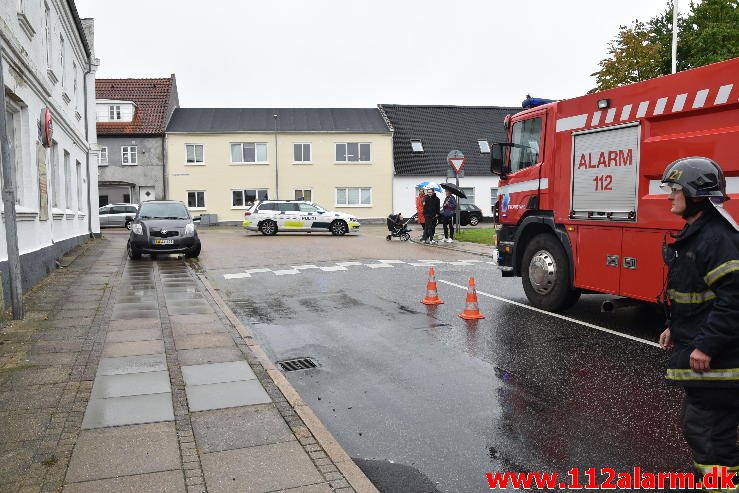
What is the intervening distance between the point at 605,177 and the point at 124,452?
618cm

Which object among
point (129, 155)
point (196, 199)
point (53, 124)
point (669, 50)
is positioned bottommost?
point (196, 199)

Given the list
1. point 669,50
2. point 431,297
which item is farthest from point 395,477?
point 669,50

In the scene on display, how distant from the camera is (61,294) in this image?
32.3 feet

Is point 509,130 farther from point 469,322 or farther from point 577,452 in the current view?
point 577,452

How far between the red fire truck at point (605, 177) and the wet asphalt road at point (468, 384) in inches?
28.8

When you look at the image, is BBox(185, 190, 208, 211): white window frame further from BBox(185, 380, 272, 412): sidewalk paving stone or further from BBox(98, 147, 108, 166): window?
BBox(185, 380, 272, 412): sidewalk paving stone

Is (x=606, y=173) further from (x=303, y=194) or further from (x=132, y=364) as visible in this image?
(x=303, y=194)

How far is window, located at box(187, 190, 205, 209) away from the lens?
1688 inches

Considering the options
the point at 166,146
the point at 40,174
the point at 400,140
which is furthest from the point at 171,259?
the point at 400,140

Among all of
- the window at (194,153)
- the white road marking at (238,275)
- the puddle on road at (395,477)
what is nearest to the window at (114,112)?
the window at (194,153)

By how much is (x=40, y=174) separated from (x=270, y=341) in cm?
742

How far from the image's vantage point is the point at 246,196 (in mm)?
43406

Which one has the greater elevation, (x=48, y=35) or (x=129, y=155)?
(x=48, y=35)

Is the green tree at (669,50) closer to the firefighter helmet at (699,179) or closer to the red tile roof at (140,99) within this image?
the red tile roof at (140,99)
